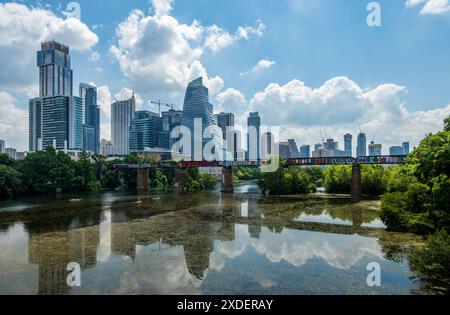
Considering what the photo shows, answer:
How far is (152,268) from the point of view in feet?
65.1

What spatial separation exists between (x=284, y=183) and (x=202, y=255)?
62.5 m

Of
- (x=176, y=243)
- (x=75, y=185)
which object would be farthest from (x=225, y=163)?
(x=176, y=243)

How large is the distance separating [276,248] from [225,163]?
7322 cm

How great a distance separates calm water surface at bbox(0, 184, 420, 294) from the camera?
662 inches

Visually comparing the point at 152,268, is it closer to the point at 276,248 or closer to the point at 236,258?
the point at 236,258

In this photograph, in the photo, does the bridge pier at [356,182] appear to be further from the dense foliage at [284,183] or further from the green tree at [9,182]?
the green tree at [9,182]

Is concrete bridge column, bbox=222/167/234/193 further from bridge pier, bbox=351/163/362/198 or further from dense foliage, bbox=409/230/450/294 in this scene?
dense foliage, bbox=409/230/450/294

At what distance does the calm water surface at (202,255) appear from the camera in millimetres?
16812

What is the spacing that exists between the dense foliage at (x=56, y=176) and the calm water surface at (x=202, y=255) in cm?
4823

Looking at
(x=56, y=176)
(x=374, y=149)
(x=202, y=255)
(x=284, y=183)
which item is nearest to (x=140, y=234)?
(x=202, y=255)

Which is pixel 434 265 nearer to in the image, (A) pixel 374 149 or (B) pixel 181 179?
(B) pixel 181 179

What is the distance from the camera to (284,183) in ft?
272

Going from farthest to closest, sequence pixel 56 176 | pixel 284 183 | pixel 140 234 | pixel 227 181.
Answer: pixel 227 181
pixel 56 176
pixel 284 183
pixel 140 234

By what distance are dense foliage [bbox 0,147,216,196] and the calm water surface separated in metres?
48.2
